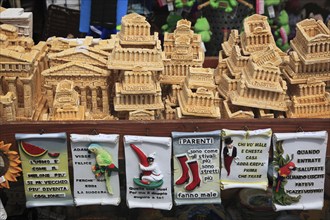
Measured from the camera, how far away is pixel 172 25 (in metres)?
3.83

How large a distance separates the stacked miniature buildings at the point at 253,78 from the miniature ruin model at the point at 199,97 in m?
0.09

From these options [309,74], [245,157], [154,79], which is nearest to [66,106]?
[154,79]

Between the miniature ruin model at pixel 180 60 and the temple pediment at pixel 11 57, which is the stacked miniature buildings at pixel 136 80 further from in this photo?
the temple pediment at pixel 11 57

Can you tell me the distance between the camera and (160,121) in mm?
2098

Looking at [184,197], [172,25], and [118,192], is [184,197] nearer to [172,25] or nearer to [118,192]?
[118,192]

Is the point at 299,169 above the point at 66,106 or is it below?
below

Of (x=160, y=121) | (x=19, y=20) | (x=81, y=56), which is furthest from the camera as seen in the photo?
(x=19, y=20)

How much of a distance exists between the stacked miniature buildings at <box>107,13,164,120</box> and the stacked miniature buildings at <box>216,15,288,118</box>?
0.34 metres

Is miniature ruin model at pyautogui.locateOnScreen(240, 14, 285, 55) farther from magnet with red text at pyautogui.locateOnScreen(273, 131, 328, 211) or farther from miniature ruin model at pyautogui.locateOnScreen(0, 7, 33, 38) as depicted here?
miniature ruin model at pyautogui.locateOnScreen(0, 7, 33, 38)

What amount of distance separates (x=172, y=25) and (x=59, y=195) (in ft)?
6.50

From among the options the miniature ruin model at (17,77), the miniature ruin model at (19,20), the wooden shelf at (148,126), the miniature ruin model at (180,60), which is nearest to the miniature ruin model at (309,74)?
the wooden shelf at (148,126)

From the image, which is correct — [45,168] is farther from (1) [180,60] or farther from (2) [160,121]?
(1) [180,60]

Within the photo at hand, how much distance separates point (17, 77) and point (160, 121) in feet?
2.30

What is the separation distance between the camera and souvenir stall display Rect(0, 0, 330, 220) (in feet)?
6.90
